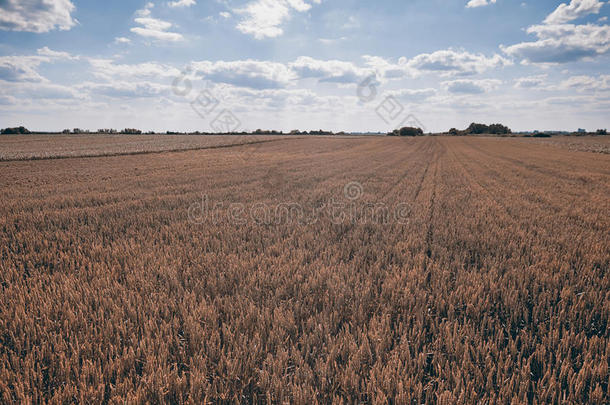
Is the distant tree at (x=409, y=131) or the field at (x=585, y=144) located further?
the distant tree at (x=409, y=131)

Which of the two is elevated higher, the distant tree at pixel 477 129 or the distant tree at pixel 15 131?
the distant tree at pixel 477 129

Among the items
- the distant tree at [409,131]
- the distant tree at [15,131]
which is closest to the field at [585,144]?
the distant tree at [409,131]

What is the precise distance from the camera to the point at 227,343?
104 inches

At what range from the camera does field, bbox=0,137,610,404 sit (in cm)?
216

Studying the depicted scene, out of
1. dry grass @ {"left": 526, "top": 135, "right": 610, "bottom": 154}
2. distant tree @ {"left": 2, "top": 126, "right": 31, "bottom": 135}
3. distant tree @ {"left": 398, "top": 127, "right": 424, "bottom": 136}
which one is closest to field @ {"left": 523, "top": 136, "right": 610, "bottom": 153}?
dry grass @ {"left": 526, "top": 135, "right": 610, "bottom": 154}

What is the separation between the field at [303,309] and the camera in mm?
2156

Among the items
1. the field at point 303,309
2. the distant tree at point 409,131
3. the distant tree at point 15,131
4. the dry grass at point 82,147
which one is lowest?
the field at point 303,309

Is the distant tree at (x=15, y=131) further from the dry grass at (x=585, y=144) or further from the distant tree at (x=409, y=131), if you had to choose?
the distant tree at (x=409, y=131)

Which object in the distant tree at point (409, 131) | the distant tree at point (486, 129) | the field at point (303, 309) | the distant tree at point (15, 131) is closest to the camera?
the field at point (303, 309)

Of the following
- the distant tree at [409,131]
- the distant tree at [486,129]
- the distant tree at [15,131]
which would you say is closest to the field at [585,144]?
the distant tree at [409,131]

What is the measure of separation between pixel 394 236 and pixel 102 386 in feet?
16.6

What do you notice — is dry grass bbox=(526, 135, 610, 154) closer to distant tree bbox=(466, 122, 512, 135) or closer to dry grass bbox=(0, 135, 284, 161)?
dry grass bbox=(0, 135, 284, 161)

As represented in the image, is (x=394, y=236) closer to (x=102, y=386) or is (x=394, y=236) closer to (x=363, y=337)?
(x=363, y=337)

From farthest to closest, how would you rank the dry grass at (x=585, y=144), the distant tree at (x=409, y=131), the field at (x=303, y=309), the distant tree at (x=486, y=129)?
1. the distant tree at (x=486, y=129)
2. the distant tree at (x=409, y=131)
3. the dry grass at (x=585, y=144)
4. the field at (x=303, y=309)
